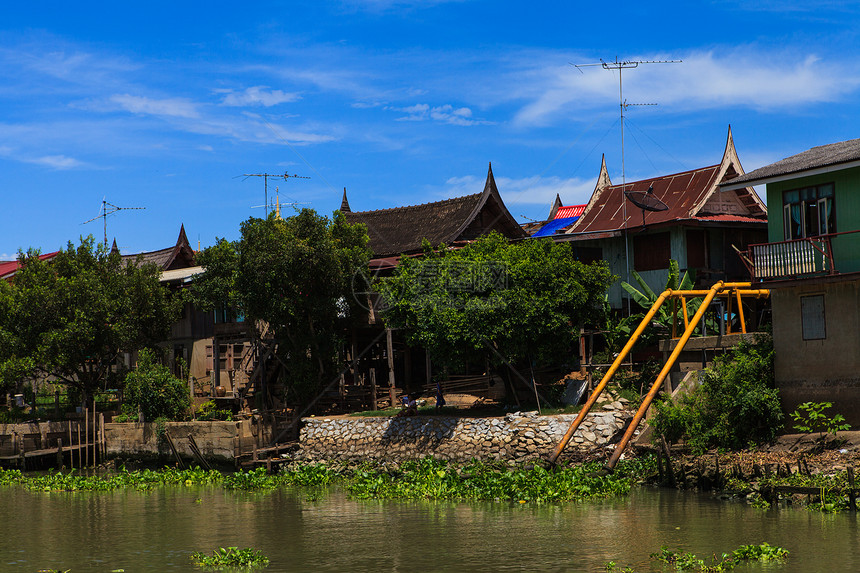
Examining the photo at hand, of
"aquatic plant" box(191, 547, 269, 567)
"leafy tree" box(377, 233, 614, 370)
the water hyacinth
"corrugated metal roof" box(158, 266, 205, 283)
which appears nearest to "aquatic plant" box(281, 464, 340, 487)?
the water hyacinth

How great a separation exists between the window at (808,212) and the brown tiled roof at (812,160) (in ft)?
2.28

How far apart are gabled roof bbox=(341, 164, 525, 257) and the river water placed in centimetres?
1513

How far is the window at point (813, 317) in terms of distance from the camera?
2345 cm

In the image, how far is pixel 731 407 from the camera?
23906mm

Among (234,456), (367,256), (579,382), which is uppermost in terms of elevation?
(367,256)

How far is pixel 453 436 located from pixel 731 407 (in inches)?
338

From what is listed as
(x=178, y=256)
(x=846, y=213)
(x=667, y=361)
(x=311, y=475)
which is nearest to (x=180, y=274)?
(x=178, y=256)

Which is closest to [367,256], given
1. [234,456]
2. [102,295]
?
[234,456]

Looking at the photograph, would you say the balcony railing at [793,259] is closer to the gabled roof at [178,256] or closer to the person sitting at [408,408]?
the person sitting at [408,408]

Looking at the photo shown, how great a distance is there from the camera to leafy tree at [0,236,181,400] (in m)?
34.9

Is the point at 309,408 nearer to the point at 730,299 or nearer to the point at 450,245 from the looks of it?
the point at 450,245

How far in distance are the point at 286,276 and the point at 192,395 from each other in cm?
815

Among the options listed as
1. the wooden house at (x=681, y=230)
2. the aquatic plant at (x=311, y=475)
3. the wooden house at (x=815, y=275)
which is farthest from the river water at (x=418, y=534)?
the wooden house at (x=681, y=230)

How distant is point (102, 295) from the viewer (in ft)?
118
